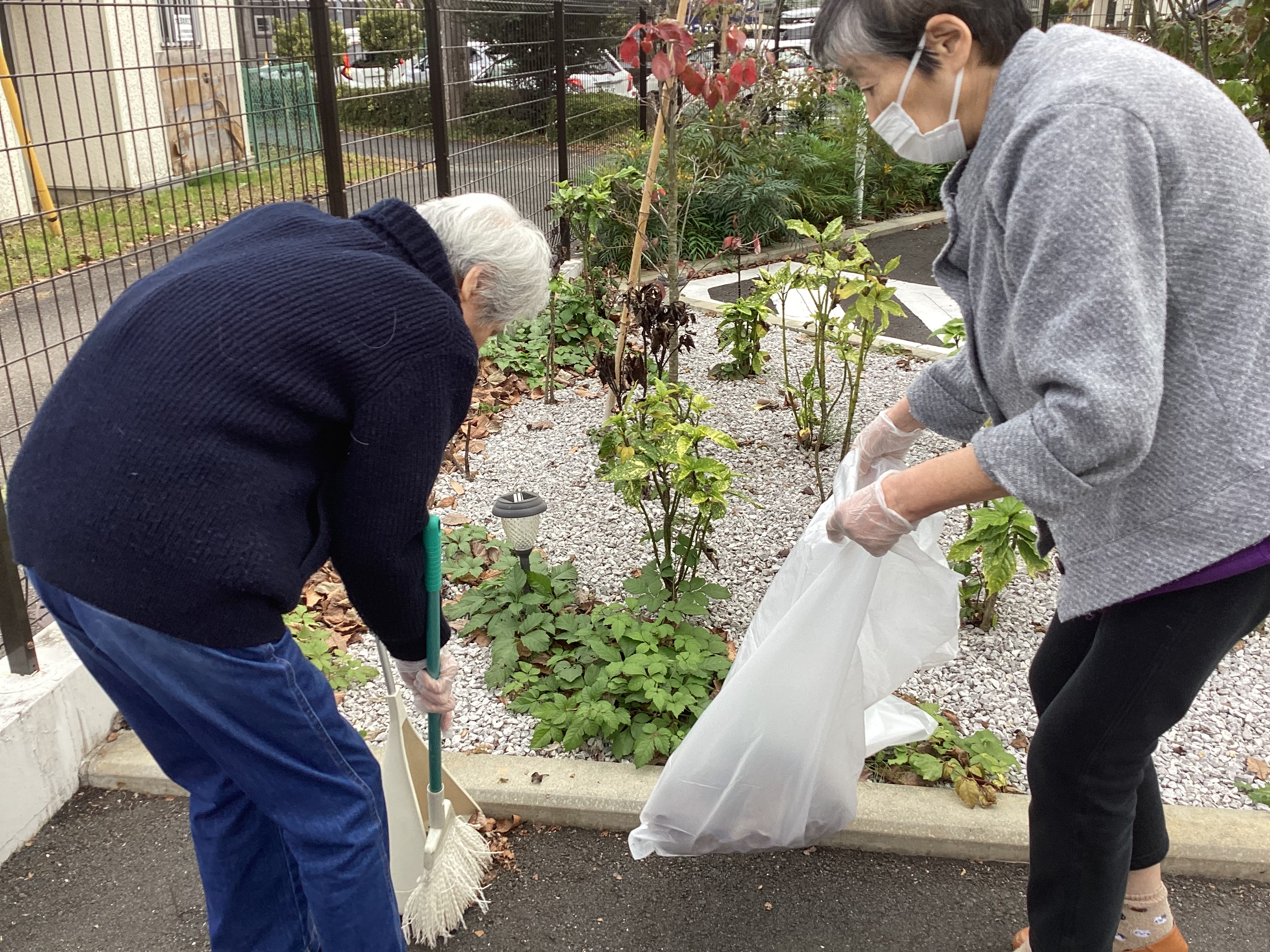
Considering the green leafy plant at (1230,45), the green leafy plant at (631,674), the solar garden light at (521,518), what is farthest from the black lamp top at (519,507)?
the green leafy plant at (1230,45)

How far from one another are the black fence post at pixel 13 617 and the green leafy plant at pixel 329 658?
0.62 metres

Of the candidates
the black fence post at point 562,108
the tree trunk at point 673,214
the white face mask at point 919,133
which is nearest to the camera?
the white face mask at point 919,133

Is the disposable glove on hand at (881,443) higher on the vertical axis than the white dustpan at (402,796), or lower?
higher

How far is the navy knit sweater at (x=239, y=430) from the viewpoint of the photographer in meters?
1.37

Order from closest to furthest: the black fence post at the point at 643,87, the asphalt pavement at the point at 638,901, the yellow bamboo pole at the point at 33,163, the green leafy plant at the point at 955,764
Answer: the asphalt pavement at the point at 638,901 → the green leafy plant at the point at 955,764 → the yellow bamboo pole at the point at 33,163 → the black fence post at the point at 643,87

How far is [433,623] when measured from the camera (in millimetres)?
1908

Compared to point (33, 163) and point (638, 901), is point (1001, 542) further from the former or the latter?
point (33, 163)

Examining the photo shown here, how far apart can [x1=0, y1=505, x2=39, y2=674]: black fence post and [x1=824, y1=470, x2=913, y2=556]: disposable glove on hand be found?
186 cm

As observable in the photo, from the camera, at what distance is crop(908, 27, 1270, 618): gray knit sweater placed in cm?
124

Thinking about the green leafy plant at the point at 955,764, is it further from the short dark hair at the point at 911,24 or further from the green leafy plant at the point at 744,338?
the green leafy plant at the point at 744,338

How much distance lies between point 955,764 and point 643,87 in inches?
272

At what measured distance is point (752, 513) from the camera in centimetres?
382

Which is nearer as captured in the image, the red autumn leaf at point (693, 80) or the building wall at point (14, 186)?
the building wall at point (14, 186)

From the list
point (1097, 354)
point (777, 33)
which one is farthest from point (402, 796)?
point (777, 33)
